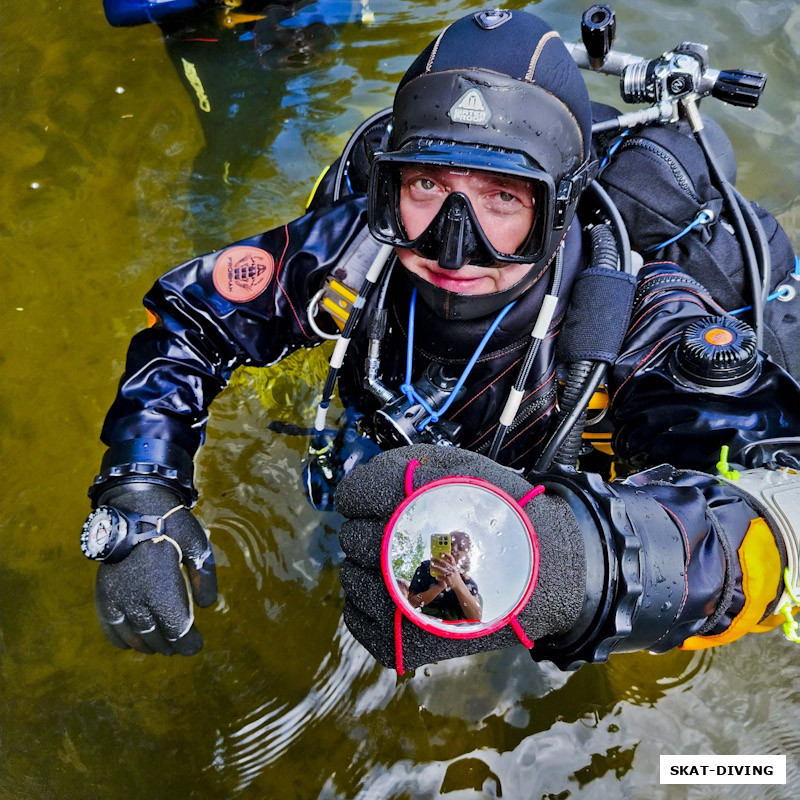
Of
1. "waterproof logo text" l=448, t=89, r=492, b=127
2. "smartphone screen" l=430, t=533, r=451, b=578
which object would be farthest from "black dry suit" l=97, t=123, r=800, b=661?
"waterproof logo text" l=448, t=89, r=492, b=127

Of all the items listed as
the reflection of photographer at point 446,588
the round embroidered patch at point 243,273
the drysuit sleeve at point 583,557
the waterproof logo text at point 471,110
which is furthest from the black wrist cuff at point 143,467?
the waterproof logo text at point 471,110

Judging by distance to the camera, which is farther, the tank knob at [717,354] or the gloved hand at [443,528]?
the tank knob at [717,354]

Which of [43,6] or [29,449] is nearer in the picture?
[29,449]

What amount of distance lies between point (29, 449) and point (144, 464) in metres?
1.33

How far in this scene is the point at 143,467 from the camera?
213 centimetres

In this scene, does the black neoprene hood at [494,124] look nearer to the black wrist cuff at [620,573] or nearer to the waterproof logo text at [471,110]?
the waterproof logo text at [471,110]

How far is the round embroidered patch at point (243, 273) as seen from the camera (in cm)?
240

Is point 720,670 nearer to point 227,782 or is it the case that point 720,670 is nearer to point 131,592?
point 227,782

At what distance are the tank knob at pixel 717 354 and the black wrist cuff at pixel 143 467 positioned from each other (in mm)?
1563

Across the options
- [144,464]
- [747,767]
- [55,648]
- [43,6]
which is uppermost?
[43,6]

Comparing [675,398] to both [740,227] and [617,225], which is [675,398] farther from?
[740,227]

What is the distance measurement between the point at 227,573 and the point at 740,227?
7.82 ft

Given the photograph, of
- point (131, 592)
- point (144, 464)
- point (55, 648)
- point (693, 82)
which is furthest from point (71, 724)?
point (693, 82)

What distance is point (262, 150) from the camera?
4.20 meters
